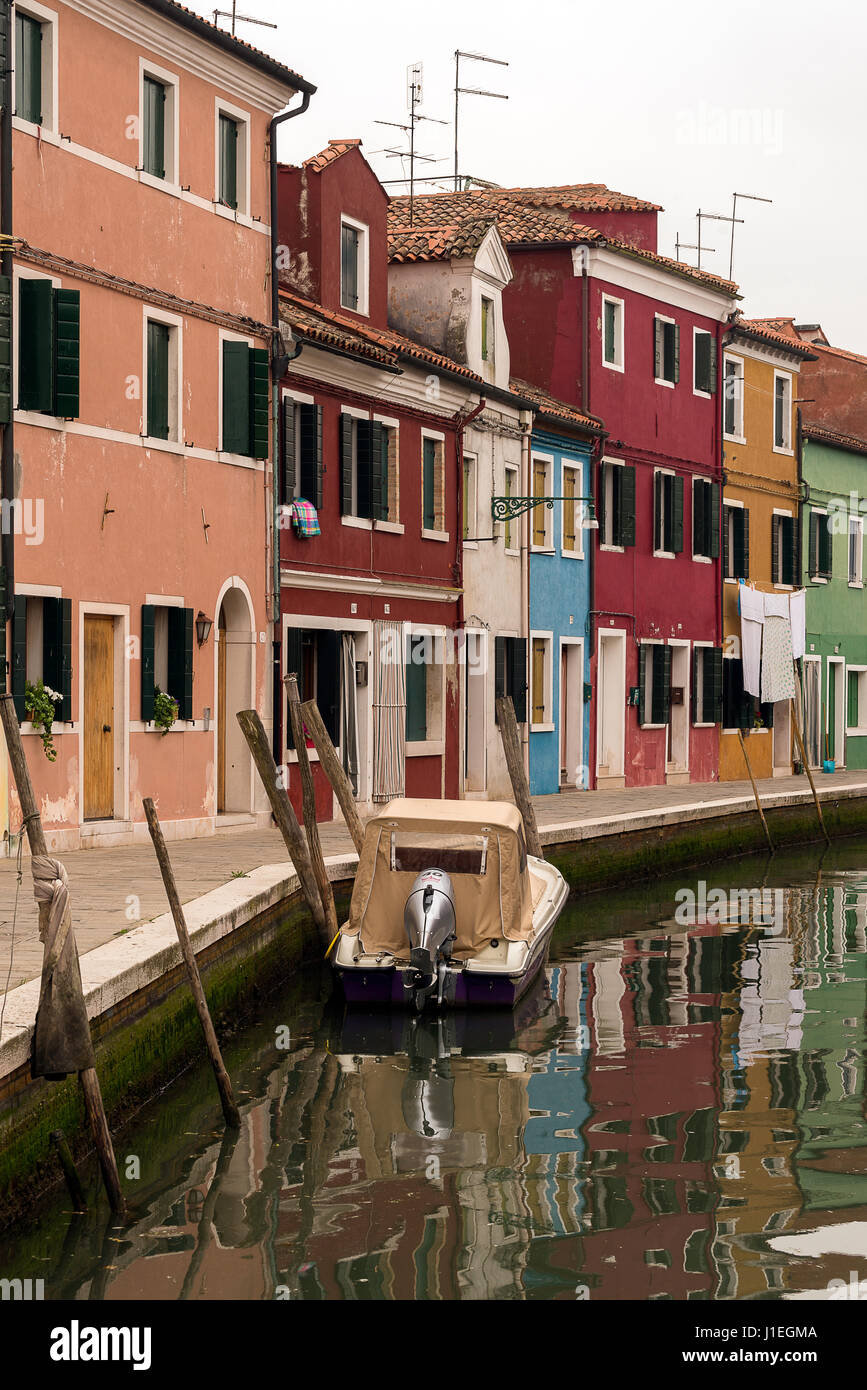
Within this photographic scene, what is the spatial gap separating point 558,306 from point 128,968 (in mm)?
22638

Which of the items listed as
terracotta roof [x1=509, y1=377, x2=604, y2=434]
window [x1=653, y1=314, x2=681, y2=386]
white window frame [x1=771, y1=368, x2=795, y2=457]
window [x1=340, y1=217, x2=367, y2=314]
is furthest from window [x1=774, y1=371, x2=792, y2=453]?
window [x1=340, y1=217, x2=367, y2=314]

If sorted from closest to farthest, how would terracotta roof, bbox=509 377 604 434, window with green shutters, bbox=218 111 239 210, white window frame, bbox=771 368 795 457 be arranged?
window with green shutters, bbox=218 111 239 210
terracotta roof, bbox=509 377 604 434
white window frame, bbox=771 368 795 457

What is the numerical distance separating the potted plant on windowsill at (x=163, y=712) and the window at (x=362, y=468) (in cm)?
483

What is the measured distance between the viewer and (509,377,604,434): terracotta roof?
97.4ft

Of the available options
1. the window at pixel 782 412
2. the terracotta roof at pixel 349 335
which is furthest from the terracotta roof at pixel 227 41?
the window at pixel 782 412

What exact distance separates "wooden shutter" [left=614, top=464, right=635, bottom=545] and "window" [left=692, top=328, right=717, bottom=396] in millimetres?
3481

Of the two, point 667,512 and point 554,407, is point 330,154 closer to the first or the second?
point 554,407

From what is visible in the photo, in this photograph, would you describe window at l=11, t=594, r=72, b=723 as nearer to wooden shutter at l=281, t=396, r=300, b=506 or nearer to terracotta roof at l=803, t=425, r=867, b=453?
wooden shutter at l=281, t=396, r=300, b=506

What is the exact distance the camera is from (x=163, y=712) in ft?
63.3

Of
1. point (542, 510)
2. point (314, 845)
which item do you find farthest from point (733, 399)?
point (314, 845)

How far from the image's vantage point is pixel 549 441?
30.2 metres

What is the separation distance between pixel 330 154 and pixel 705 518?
1377 centimetres

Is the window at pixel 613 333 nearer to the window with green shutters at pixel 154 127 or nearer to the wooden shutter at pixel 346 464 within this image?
the wooden shutter at pixel 346 464

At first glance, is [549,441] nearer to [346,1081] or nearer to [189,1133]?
[346,1081]
